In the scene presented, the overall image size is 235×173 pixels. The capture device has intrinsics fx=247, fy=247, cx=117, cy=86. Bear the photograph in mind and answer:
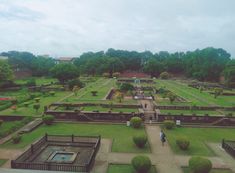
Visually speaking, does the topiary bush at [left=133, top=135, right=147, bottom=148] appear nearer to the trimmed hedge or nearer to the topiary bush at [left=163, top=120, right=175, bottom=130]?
the topiary bush at [left=163, top=120, right=175, bottom=130]

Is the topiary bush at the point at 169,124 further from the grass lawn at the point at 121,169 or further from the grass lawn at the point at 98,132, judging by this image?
the grass lawn at the point at 121,169

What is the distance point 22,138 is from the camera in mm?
17469

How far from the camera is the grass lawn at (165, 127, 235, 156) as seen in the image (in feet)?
50.7

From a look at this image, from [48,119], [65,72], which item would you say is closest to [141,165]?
[48,119]

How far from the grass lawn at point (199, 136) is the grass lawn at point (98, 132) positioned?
2.21m

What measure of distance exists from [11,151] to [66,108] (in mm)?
11006

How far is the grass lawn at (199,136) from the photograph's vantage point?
15.4 meters

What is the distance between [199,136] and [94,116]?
9221 millimetres

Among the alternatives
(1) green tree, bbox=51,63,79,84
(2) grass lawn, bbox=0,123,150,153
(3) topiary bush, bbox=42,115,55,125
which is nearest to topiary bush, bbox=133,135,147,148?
(2) grass lawn, bbox=0,123,150,153

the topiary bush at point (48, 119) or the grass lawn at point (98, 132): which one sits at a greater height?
the topiary bush at point (48, 119)

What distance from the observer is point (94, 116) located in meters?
22.6

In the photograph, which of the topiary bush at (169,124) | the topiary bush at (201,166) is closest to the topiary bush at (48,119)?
the topiary bush at (169,124)

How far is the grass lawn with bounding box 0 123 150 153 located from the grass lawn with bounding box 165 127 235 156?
2.21 meters

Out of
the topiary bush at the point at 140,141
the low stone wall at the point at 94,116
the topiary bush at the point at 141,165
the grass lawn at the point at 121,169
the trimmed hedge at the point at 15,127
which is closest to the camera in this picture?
the topiary bush at the point at 141,165
